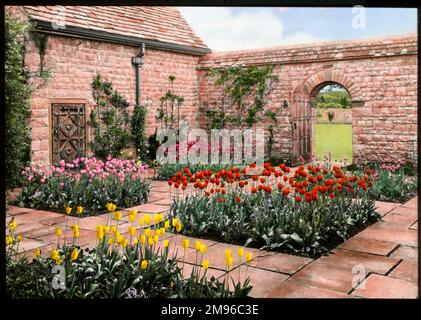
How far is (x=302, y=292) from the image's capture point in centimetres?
340

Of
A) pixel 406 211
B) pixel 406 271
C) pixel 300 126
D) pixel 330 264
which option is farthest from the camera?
pixel 300 126

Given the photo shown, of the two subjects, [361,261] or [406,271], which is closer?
[406,271]

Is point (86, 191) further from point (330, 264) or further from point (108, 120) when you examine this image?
point (108, 120)

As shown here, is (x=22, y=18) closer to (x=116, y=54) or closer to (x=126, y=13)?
(x=116, y=54)

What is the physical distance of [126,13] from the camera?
12.3 meters

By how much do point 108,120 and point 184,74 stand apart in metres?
3.47

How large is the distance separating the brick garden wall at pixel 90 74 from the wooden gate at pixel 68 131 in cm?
17

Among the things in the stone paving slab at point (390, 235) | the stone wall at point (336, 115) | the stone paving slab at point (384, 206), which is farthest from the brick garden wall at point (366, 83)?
the stone wall at point (336, 115)

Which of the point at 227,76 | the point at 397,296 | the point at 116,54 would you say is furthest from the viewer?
the point at 227,76

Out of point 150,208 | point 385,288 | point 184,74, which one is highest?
point 184,74

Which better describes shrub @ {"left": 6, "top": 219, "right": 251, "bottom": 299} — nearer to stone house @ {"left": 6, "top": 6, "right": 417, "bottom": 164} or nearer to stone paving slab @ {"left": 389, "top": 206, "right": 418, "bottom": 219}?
stone paving slab @ {"left": 389, "top": 206, "right": 418, "bottom": 219}

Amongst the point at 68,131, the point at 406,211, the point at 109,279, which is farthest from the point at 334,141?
the point at 109,279

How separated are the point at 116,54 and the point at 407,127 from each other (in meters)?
7.36
